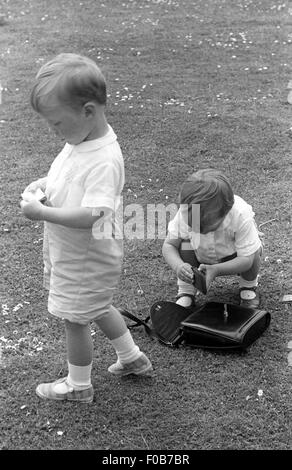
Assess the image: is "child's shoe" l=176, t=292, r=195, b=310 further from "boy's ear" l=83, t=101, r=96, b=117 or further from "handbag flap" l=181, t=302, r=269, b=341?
"boy's ear" l=83, t=101, r=96, b=117

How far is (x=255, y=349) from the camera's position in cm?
326

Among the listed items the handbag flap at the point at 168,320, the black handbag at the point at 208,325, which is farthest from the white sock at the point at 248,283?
the handbag flap at the point at 168,320

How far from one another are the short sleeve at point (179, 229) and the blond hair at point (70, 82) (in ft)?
3.89

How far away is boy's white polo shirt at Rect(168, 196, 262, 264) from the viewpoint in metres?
3.40

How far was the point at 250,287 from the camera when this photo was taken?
3.64 metres

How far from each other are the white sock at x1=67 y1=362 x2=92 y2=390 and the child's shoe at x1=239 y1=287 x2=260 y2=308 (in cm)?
104

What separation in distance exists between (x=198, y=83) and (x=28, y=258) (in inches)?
152

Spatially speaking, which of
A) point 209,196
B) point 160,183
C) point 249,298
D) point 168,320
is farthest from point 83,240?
point 160,183

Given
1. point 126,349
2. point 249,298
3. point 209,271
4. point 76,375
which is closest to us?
point 76,375

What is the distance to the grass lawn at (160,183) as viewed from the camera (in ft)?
9.30

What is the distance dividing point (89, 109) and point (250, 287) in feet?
5.19

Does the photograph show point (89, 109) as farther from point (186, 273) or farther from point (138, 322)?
point (138, 322)

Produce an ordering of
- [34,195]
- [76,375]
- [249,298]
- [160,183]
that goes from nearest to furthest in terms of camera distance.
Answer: [34,195] → [76,375] → [249,298] → [160,183]
